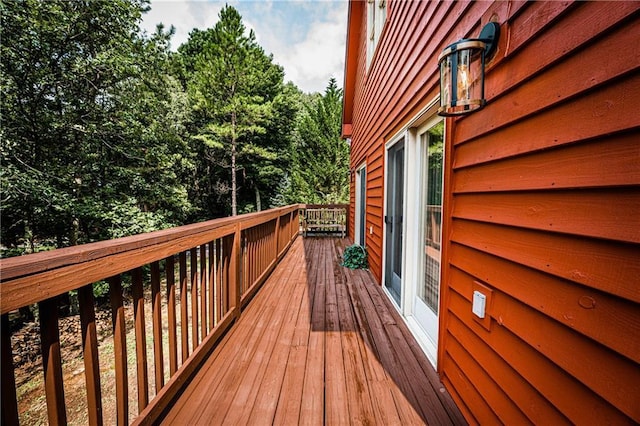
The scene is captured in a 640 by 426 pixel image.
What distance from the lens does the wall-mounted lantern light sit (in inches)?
49.2

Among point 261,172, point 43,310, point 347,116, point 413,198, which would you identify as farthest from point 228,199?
point 43,310

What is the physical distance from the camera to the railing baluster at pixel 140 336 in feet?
4.28

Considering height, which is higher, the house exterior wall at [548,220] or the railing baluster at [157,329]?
A: the house exterior wall at [548,220]

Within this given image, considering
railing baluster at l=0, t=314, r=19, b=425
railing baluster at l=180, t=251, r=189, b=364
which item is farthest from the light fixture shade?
railing baluster at l=0, t=314, r=19, b=425

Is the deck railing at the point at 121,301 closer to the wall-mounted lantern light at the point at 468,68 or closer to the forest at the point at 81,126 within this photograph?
the wall-mounted lantern light at the point at 468,68

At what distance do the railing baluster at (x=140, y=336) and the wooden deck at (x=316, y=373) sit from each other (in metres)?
0.22

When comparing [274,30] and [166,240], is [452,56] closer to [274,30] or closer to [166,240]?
[166,240]

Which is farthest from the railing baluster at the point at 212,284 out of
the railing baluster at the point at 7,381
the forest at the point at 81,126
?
the forest at the point at 81,126

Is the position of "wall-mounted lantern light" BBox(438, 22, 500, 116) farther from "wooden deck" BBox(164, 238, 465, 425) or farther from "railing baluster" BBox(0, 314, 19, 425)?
"railing baluster" BBox(0, 314, 19, 425)

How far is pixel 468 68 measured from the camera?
4.20ft

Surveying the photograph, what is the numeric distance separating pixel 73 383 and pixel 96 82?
258 inches

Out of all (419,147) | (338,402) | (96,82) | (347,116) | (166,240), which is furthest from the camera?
(347,116)

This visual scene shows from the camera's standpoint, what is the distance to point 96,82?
6586mm

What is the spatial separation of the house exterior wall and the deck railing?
5.19ft
